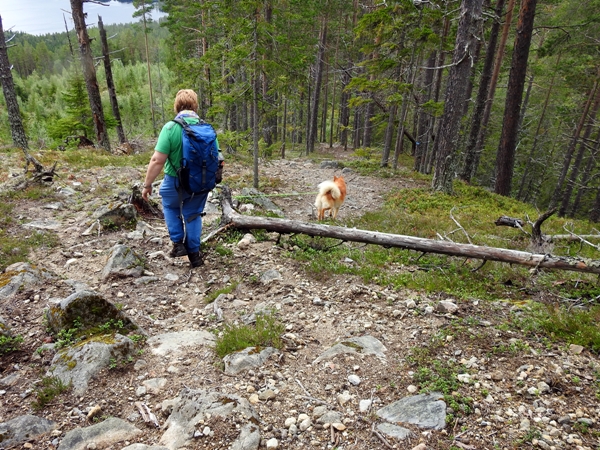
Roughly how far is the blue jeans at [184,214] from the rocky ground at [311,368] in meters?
0.55

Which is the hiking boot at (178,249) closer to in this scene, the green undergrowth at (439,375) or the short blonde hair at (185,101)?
the short blonde hair at (185,101)

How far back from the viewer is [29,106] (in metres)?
43.8

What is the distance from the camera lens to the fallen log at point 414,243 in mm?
4777

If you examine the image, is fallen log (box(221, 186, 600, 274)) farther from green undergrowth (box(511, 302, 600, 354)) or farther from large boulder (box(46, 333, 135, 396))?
large boulder (box(46, 333, 135, 396))

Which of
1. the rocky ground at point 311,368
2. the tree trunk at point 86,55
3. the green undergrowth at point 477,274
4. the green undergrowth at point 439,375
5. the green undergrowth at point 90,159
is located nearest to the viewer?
the rocky ground at point 311,368

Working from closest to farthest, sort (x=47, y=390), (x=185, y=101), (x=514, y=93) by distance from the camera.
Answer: (x=47, y=390) < (x=185, y=101) < (x=514, y=93)

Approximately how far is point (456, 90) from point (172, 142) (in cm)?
982

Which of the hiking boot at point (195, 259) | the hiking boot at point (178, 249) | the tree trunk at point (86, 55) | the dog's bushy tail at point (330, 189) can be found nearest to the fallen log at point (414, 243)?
the hiking boot at point (195, 259)

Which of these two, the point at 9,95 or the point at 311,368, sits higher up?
the point at 9,95

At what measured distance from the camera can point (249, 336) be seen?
3.76m

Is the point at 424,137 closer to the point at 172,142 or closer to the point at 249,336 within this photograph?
the point at 172,142

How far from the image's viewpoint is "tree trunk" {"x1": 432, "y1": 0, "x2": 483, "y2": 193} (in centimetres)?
1050

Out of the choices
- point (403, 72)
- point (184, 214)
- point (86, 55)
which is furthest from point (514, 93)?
point (86, 55)

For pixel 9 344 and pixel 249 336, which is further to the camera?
pixel 249 336
